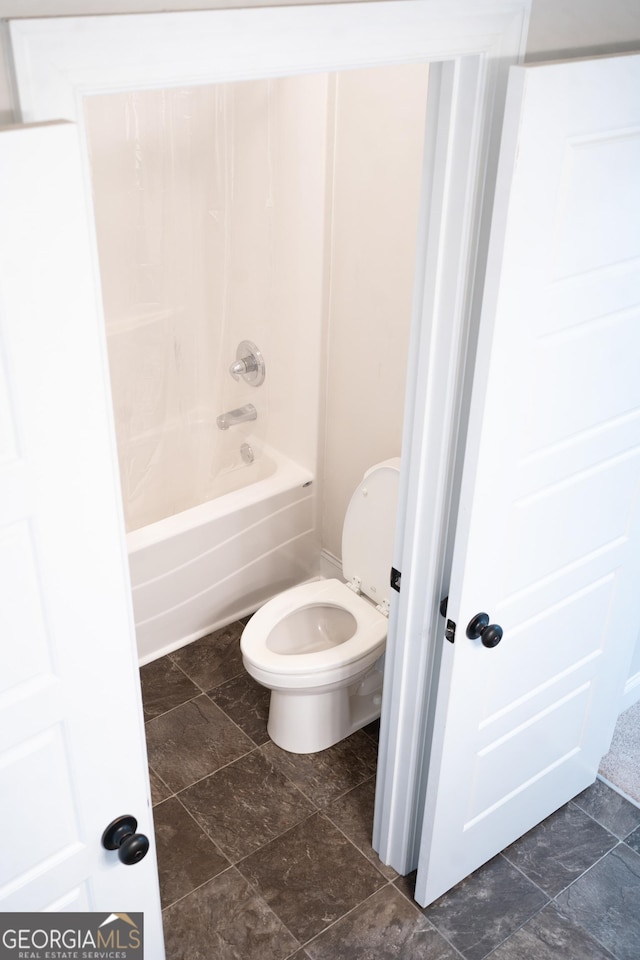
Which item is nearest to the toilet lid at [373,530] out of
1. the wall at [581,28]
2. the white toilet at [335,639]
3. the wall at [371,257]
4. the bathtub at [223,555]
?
the white toilet at [335,639]

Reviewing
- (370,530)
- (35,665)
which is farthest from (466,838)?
(35,665)

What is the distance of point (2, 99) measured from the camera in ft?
3.31

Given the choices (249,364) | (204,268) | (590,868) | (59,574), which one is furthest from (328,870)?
(204,268)

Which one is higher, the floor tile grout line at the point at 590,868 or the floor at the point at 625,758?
the floor at the point at 625,758

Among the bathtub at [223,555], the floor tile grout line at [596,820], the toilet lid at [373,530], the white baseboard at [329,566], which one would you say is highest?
→ the toilet lid at [373,530]

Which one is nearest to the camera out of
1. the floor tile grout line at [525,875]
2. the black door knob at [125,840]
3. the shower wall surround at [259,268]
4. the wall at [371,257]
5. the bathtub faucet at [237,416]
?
the black door knob at [125,840]

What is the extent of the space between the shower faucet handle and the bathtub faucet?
10cm

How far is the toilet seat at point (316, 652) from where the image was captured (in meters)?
2.62

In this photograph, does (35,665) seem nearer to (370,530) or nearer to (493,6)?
(493,6)

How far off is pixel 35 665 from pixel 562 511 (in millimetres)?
1233

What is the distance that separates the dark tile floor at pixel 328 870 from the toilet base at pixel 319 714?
0.04 m

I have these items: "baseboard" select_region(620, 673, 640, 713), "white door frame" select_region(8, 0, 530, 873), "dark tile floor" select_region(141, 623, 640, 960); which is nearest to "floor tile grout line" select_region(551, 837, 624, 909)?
"dark tile floor" select_region(141, 623, 640, 960)

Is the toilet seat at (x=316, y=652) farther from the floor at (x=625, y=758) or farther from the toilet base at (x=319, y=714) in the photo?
the floor at (x=625, y=758)

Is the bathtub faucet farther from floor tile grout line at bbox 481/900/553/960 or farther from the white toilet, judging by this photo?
floor tile grout line at bbox 481/900/553/960
